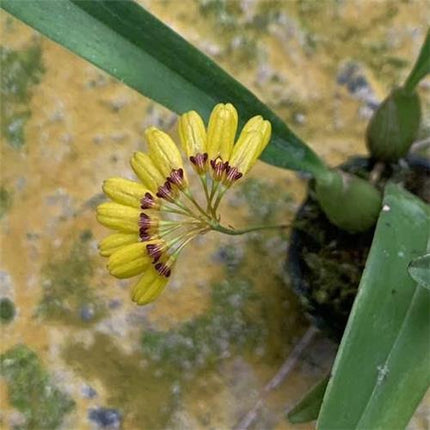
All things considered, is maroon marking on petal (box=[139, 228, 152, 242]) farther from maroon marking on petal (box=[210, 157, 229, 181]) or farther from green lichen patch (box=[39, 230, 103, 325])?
green lichen patch (box=[39, 230, 103, 325])

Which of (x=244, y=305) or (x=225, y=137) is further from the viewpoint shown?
(x=244, y=305)

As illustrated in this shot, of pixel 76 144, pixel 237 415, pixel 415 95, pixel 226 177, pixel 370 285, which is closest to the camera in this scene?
pixel 226 177

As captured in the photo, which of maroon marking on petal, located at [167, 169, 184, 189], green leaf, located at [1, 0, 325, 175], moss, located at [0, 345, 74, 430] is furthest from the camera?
moss, located at [0, 345, 74, 430]

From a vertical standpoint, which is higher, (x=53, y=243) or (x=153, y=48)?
(x=153, y=48)

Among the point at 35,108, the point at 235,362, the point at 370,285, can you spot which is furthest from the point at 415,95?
the point at 35,108

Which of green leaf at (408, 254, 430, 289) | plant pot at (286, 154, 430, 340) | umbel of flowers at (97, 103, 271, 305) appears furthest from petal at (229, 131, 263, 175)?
plant pot at (286, 154, 430, 340)

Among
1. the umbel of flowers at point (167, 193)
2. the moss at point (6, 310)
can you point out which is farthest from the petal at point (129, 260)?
the moss at point (6, 310)

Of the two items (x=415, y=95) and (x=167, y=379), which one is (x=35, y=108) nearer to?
(x=167, y=379)

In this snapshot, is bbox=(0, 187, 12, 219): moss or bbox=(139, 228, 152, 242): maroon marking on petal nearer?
bbox=(139, 228, 152, 242): maroon marking on petal
